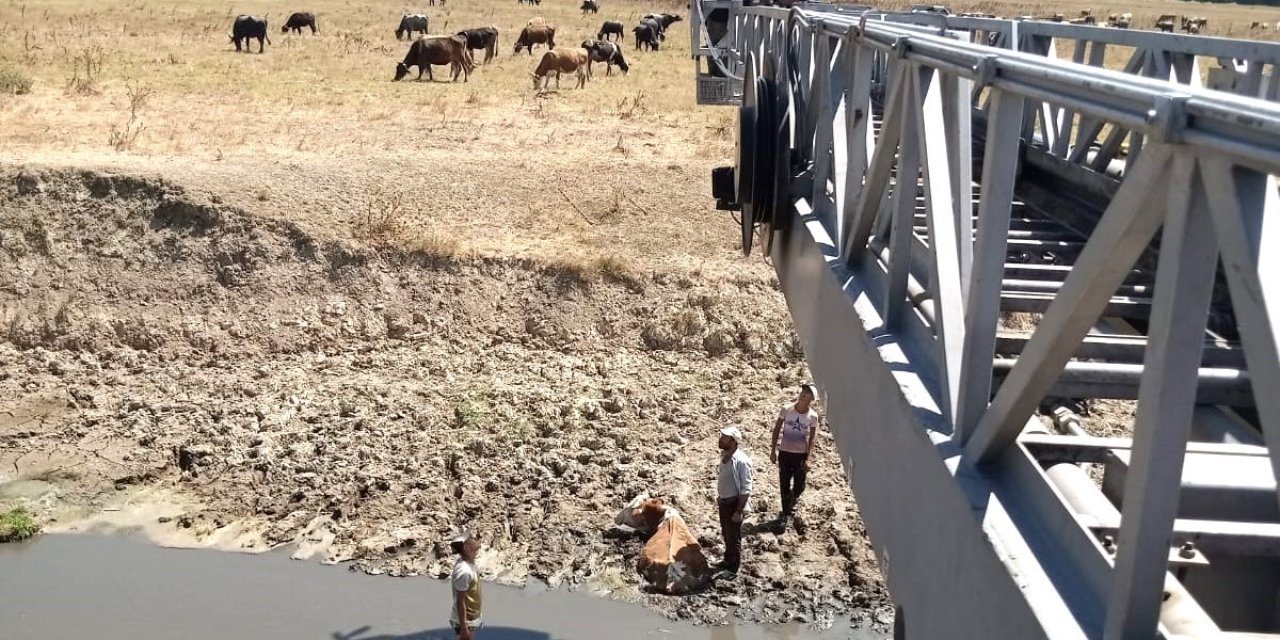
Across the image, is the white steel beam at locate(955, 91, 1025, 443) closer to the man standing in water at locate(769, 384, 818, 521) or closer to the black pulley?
the black pulley

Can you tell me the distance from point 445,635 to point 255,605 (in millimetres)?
1673

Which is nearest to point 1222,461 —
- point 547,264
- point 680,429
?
point 680,429

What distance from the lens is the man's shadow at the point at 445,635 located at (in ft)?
30.6

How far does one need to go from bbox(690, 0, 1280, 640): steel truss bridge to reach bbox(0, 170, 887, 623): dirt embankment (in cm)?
554

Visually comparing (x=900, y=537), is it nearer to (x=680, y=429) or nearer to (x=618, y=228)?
(x=680, y=429)

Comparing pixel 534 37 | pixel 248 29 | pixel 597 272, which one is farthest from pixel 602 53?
pixel 597 272

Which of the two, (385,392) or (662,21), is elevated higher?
(662,21)

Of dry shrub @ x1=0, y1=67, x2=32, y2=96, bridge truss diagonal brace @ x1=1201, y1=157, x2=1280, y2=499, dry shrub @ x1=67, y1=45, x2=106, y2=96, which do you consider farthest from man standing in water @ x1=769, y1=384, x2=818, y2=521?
dry shrub @ x1=0, y1=67, x2=32, y2=96

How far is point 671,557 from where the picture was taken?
9938mm

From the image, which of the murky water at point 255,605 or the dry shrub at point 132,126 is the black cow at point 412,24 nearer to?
the dry shrub at point 132,126

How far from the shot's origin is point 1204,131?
65.5 inches

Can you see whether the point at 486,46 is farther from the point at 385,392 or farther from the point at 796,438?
the point at 796,438

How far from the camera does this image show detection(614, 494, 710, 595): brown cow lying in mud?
985 cm

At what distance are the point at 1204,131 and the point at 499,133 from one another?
18836mm
